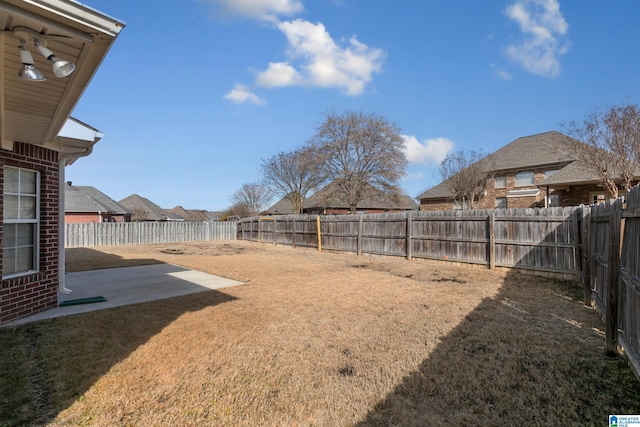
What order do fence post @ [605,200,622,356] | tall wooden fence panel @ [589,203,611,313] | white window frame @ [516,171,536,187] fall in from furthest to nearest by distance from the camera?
white window frame @ [516,171,536,187]
tall wooden fence panel @ [589,203,611,313]
fence post @ [605,200,622,356]

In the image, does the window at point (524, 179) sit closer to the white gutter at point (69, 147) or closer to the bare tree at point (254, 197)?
the white gutter at point (69, 147)

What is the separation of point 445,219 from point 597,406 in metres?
9.44

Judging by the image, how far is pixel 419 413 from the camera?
8.86ft

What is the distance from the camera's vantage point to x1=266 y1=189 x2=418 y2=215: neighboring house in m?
30.0

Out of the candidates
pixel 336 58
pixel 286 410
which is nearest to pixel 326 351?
pixel 286 410

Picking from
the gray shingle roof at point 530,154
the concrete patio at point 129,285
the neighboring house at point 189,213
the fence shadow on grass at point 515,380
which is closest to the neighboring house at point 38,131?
the concrete patio at point 129,285

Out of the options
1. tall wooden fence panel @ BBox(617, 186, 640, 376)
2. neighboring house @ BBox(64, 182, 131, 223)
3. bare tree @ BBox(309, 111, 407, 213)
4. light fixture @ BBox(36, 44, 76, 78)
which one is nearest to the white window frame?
bare tree @ BBox(309, 111, 407, 213)

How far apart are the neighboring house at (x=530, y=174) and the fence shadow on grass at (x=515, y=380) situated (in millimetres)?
17953

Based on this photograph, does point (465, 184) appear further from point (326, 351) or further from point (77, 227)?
point (77, 227)

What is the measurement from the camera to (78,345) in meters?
4.09

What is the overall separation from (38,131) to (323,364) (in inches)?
204

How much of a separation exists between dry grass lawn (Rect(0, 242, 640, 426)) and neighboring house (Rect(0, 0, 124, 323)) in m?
1.21

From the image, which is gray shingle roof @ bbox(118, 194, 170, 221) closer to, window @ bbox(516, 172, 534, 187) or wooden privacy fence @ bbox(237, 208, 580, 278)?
wooden privacy fence @ bbox(237, 208, 580, 278)

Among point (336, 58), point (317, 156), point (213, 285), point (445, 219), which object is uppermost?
point (336, 58)
